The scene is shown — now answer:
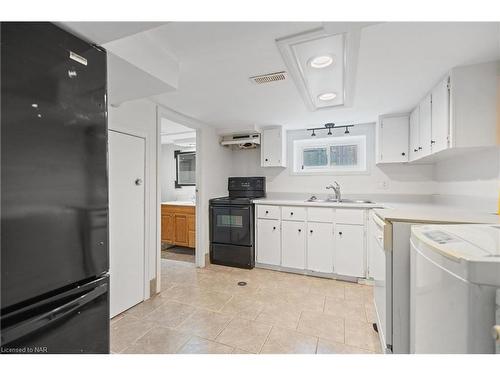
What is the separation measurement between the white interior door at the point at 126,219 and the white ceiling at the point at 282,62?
2.31 ft

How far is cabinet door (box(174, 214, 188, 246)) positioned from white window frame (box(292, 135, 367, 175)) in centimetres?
219

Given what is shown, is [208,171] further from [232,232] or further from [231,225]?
[232,232]

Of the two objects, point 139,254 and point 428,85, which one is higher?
point 428,85

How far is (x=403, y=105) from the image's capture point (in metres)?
2.60

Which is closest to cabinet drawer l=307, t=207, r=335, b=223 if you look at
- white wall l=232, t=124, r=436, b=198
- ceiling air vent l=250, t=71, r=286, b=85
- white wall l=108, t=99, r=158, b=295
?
white wall l=232, t=124, r=436, b=198

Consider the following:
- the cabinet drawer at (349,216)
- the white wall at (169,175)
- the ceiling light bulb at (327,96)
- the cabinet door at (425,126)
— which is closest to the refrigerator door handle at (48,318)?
the ceiling light bulb at (327,96)

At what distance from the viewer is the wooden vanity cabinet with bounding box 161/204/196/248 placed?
406 cm

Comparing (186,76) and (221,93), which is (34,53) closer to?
(186,76)

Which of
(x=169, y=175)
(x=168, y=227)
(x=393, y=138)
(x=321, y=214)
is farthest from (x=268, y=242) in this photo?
(x=169, y=175)

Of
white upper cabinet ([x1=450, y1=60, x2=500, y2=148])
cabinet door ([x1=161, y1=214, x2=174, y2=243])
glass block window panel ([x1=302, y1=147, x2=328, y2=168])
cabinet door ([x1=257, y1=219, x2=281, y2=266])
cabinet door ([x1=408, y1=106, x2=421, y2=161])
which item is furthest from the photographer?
cabinet door ([x1=161, y1=214, x2=174, y2=243])

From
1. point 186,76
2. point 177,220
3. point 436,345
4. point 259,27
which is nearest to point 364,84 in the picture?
point 259,27

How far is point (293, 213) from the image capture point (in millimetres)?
3146

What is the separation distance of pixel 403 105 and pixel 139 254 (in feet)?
11.0

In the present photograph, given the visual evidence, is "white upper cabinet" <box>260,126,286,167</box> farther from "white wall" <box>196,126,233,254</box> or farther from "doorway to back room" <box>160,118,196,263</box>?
"doorway to back room" <box>160,118,196,263</box>
